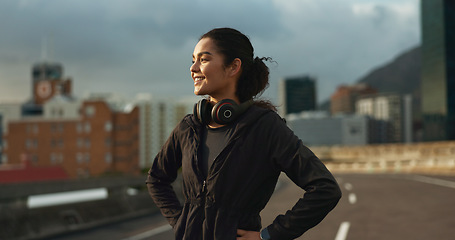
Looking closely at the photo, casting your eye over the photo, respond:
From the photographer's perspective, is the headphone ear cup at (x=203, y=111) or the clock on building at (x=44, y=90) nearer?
the headphone ear cup at (x=203, y=111)

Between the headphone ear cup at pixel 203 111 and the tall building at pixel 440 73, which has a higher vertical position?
the tall building at pixel 440 73

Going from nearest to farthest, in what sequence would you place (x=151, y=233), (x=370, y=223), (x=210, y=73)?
(x=210, y=73) → (x=151, y=233) → (x=370, y=223)

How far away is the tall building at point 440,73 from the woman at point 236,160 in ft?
Answer: 533

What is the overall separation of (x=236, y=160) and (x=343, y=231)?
7.68 meters

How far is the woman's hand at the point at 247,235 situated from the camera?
7.02 ft

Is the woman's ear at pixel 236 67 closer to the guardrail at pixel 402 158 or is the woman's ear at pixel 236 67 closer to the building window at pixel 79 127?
the guardrail at pixel 402 158

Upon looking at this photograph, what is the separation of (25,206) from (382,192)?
508 inches

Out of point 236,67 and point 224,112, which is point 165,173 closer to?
point 224,112

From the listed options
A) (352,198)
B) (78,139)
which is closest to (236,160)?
(352,198)

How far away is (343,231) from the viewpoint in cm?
922

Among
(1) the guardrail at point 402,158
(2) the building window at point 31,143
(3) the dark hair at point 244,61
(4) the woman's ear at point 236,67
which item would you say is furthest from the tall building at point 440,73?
(4) the woman's ear at point 236,67

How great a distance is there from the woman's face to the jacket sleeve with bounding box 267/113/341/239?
1.19 feet

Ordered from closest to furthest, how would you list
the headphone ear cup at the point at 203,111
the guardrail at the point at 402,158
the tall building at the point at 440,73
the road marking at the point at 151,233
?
the headphone ear cup at the point at 203,111
the road marking at the point at 151,233
the guardrail at the point at 402,158
the tall building at the point at 440,73

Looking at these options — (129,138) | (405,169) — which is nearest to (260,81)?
(405,169)
